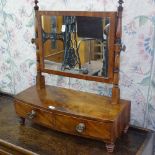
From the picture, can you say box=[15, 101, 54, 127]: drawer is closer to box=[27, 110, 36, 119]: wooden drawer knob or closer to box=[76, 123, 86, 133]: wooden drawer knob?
box=[27, 110, 36, 119]: wooden drawer knob

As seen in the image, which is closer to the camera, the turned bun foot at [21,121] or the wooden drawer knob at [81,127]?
the wooden drawer knob at [81,127]

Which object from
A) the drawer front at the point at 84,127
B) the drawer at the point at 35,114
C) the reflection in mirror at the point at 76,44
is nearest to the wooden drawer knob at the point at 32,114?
the drawer at the point at 35,114

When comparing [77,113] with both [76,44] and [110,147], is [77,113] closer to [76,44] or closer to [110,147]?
[110,147]

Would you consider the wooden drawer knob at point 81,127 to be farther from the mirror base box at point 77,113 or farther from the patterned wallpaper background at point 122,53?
the patterned wallpaper background at point 122,53

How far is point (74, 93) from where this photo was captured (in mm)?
1084

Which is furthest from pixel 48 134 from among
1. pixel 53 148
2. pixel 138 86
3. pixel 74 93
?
pixel 138 86

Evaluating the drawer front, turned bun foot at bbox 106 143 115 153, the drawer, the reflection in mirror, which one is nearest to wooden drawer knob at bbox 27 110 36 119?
the drawer

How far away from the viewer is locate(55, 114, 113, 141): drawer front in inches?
34.4

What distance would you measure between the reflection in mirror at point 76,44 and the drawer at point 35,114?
0.19 meters

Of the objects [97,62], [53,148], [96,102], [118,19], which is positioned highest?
[118,19]

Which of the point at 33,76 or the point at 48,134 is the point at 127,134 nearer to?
the point at 48,134

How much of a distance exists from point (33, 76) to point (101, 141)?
1.84 feet

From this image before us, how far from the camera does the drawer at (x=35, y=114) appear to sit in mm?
977

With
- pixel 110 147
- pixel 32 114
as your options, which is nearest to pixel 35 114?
pixel 32 114
